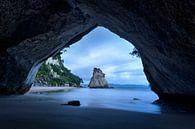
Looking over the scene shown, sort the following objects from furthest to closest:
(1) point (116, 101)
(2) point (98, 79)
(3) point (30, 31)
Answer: (2) point (98, 79) → (1) point (116, 101) → (3) point (30, 31)

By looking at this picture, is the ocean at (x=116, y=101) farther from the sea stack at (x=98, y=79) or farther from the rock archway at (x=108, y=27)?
the sea stack at (x=98, y=79)

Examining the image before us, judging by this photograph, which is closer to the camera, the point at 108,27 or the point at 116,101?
the point at 108,27

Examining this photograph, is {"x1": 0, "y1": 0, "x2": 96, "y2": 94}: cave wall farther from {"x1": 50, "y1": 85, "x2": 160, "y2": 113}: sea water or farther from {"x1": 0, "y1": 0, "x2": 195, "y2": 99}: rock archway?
{"x1": 50, "y1": 85, "x2": 160, "y2": 113}: sea water

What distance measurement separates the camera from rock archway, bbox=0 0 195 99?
7.38 m

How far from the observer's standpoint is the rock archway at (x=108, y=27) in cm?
Result: 738

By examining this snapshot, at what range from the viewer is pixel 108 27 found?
44.2 ft

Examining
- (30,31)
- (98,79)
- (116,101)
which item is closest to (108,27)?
(30,31)

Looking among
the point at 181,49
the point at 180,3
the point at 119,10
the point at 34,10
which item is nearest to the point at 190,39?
the point at 181,49

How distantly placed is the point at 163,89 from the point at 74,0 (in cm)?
790

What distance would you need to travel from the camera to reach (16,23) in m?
11.8

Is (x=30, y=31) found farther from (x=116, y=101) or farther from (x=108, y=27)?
(x=116, y=101)

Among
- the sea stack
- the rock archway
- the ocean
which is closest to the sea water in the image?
the ocean

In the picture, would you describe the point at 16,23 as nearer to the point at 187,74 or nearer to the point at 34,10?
the point at 34,10

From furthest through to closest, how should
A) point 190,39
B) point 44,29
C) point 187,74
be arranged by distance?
point 44,29 → point 187,74 → point 190,39
